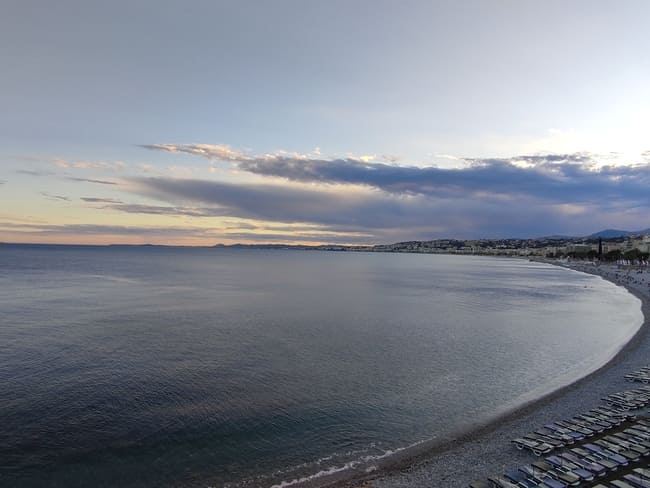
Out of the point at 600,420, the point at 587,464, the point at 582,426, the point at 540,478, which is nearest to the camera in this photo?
the point at 540,478

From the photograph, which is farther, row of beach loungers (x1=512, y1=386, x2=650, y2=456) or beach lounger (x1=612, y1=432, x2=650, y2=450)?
row of beach loungers (x1=512, y1=386, x2=650, y2=456)

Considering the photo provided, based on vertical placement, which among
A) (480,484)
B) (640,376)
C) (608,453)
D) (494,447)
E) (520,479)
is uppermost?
(608,453)

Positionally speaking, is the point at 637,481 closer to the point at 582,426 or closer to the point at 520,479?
the point at 520,479

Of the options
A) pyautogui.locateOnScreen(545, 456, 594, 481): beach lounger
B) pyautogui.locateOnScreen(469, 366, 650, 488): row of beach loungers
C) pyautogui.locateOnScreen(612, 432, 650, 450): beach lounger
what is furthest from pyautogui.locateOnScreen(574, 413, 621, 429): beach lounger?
pyautogui.locateOnScreen(545, 456, 594, 481): beach lounger

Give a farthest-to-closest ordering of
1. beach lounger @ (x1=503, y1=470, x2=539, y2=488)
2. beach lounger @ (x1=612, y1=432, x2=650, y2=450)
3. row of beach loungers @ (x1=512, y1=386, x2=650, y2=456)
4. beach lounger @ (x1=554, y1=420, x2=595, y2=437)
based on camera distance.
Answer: beach lounger @ (x1=554, y1=420, x2=595, y2=437) < row of beach loungers @ (x1=512, y1=386, x2=650, y2=456) < beach lounger @ (x1=612, y1=432, x2=650, y2=450) < beach lounger @ (x1=503, y1=470, x2=539, y2=488)

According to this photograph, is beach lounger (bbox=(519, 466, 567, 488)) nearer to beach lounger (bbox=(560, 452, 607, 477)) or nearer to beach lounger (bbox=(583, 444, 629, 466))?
beach lounger (bbox=(560, 452, 607, 477))

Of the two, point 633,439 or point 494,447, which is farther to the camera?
point 494,447

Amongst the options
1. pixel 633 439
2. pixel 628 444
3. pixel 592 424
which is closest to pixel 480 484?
pixel 628 444

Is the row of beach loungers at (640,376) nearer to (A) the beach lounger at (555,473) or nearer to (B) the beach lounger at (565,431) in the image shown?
(B) the beach lounger at (565,431)
